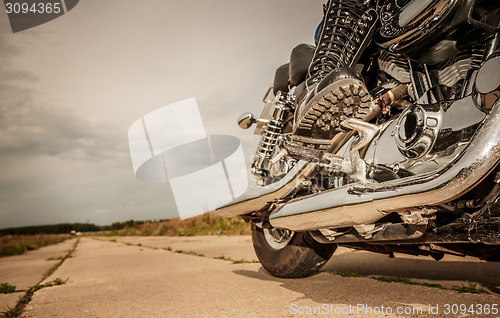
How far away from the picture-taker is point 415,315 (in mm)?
1204

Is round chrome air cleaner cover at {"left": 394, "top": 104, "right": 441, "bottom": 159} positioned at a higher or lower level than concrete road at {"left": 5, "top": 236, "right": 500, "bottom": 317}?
higher

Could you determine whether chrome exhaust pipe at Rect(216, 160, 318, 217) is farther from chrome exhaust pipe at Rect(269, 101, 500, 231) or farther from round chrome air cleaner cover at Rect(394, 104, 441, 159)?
round chrome air cleaner cover at Rect(394, 104, 441, 159)

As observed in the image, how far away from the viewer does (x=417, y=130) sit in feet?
3.68

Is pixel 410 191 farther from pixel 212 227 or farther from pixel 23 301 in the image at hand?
pixel 212 227

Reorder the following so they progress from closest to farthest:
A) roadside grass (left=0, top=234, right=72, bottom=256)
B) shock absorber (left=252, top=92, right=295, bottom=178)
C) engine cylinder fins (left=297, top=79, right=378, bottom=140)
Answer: engine cylinder fins (left=297, top=79, right=378, bottom=140), shock absorber (left=252, top=92, right=295, bottom=178), roadside grass (left=0, top=234, right=72, bottom=256)

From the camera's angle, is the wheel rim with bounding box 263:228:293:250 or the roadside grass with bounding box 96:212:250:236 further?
the roadside grass with bounding box 96:212:250:236

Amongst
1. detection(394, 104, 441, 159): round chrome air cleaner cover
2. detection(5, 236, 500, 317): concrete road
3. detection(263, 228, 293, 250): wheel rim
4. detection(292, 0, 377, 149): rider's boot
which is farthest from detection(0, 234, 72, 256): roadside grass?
detection(394, 104, 441, 159): round chrome air cleaner cover

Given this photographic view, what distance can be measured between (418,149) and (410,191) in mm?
270

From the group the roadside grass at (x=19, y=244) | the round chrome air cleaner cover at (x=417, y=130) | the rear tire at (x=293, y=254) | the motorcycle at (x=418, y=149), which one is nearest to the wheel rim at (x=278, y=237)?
the rear tire at (x=293, y=254)


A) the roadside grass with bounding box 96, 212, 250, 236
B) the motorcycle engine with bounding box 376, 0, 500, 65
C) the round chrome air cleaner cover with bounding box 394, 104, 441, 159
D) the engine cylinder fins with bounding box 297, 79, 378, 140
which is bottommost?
the roadside grass with bounding box 96, 212, 250, 236

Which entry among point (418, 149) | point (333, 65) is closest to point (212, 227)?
point (333, 65)

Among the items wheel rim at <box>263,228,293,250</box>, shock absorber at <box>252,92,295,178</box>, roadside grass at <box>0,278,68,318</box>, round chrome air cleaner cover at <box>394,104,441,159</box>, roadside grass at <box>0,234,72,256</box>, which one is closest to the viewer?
round chrome air cleaner cover at <box>394,104,441,159</box>

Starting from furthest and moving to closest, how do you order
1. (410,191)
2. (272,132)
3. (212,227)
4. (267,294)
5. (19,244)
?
(19,244) < (212,227) < (272,132) < (267,294) < (410,191)

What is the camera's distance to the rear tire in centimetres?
197
